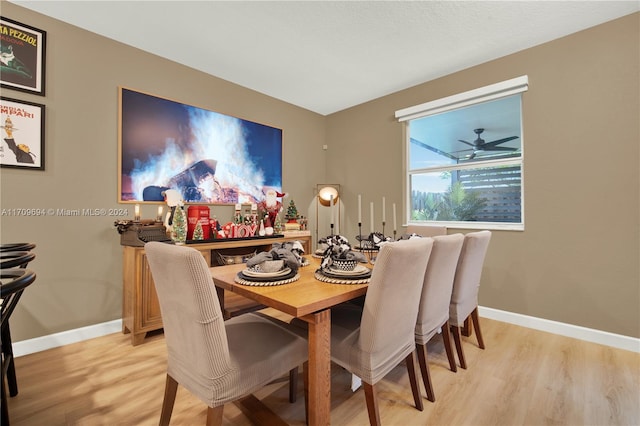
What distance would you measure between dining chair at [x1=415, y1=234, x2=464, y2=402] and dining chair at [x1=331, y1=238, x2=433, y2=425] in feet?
0.53

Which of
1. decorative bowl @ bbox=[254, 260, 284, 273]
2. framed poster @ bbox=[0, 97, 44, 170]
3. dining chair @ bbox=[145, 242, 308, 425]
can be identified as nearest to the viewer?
dining chair @ bbox=[145, 242, 308, 425]

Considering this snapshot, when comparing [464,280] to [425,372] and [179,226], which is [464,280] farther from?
[179,226]

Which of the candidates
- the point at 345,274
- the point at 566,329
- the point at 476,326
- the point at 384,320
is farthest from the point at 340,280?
the point at 566,329

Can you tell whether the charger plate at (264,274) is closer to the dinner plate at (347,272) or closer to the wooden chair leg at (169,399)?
the dinner plate at (347,272)

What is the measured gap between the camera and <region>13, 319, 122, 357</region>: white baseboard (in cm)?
199

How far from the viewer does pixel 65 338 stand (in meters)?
2.15

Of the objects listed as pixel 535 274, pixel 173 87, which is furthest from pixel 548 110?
pixel 173 87

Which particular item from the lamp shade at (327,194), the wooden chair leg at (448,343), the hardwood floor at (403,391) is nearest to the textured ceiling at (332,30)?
the lamp shade at (327,194)

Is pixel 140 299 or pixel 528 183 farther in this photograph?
pixel 528 183

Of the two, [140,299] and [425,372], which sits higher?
[140,299]

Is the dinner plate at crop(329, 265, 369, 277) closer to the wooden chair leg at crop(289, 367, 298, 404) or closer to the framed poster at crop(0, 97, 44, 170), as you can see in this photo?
the wooden chair leg at crop(289, 367, 298, 404)

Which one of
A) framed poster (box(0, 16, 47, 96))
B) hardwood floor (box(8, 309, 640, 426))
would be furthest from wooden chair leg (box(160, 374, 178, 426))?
framed poster (box(0, 16, 47, 96))

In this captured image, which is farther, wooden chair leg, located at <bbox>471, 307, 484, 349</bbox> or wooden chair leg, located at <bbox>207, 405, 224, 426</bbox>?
wooden chair leg, located at <bbox>471, 307, 484, 349</bbox>

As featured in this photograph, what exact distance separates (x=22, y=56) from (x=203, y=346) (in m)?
2.59
